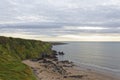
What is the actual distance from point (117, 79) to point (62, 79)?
18.2 metres

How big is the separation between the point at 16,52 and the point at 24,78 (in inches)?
2422

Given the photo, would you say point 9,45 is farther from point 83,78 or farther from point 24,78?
point 24,78

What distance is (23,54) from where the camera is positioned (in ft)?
322

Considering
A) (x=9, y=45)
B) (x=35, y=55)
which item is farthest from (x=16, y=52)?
(x=35, y=55)

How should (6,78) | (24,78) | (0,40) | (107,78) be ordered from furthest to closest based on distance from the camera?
(0,40) → (107,78) → (24,78) → (6,78)

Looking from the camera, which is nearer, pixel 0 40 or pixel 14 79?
pixel 14 79

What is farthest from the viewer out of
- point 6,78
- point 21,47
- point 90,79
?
point 21,47

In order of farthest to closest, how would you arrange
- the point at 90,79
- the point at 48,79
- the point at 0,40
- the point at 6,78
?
the point at 0,40, the point at 90,79, the point at 48,79, the point at 6,78

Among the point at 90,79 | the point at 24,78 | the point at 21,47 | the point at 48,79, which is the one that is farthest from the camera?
the point at 21,47

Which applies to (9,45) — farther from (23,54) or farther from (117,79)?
(117,79)

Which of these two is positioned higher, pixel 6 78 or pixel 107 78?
pixel 6 78

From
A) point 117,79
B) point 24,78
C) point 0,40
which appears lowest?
point 117,79

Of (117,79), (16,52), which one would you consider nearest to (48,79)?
(117,79)

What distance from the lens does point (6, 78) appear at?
3128cm
